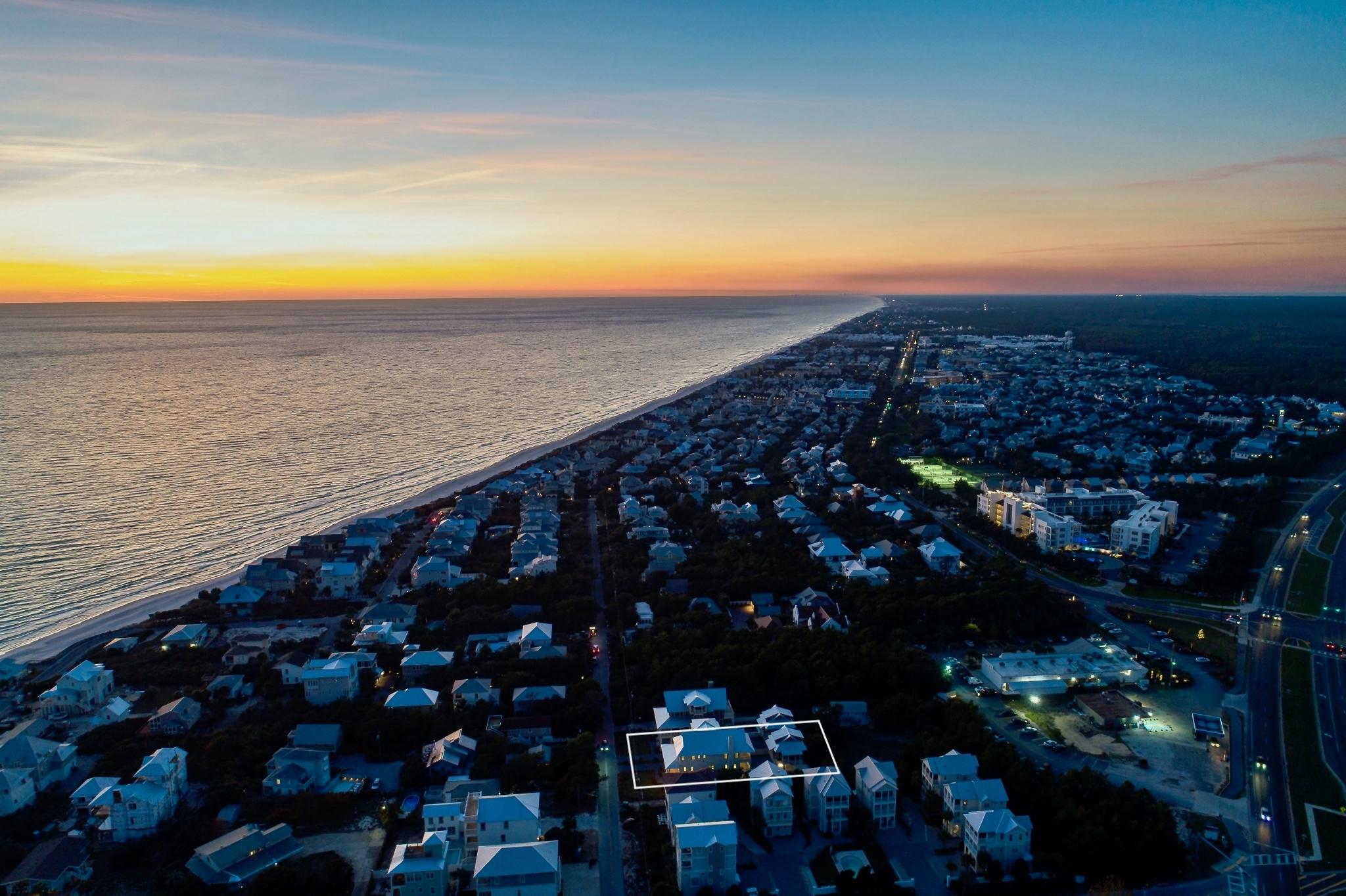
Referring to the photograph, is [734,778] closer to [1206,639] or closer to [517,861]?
[517,861]

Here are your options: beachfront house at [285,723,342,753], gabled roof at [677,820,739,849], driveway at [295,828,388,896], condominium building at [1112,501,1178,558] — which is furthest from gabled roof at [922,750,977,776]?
condominium building at [1112,501,1178,558]

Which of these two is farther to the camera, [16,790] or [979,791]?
[16,790]

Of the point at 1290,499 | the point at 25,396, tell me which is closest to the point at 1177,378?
the point at 1290,499

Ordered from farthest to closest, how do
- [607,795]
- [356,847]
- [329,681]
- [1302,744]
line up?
1. [329,681]
2. [1302,744]
3. [607,795]
4. [356,847]

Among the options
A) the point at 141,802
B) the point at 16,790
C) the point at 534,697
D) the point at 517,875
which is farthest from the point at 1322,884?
the point at 16,790

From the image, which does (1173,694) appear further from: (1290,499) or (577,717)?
(1290,499)

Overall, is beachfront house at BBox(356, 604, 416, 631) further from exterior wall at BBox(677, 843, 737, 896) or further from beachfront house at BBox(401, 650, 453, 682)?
exterior wall at BBox(677, 843, 737, 896)
